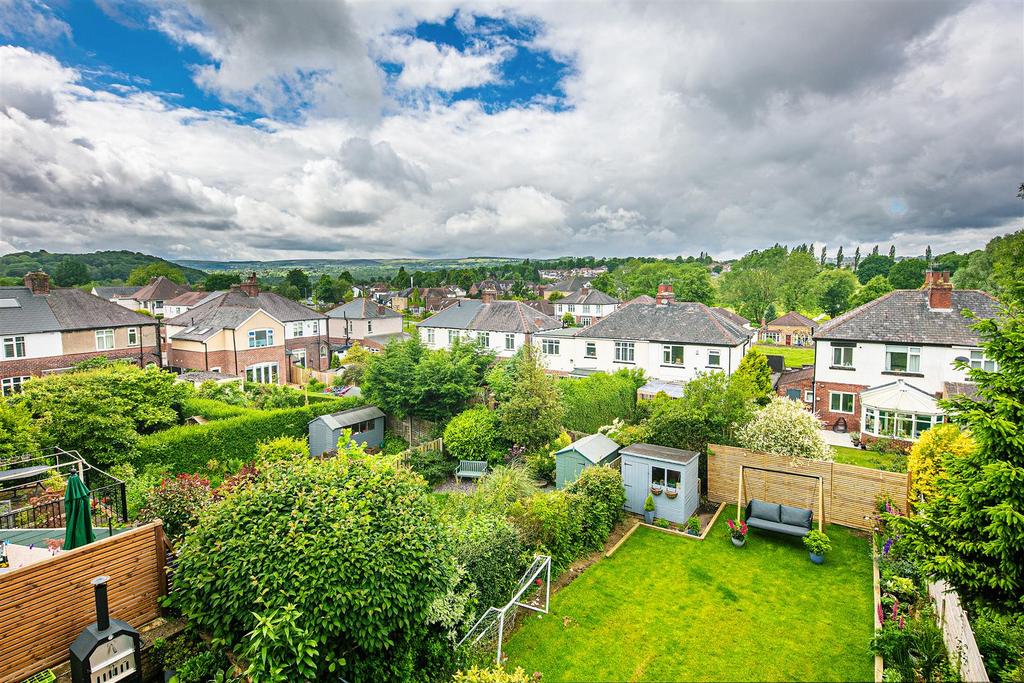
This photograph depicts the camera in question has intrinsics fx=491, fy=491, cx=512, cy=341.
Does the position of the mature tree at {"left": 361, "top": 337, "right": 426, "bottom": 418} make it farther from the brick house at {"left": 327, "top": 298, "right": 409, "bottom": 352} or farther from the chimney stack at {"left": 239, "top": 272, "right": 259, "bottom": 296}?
the brick house at {"left": 327, "top": 298, "right": 409, "bottom": 352}

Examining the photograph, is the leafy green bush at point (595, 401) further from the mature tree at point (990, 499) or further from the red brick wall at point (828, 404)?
the mature tree at point (990, 499)

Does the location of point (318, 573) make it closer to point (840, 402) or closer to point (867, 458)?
point (867, 458)

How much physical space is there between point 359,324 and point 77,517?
47169 mm

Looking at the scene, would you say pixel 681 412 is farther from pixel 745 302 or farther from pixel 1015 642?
pixel 745 302

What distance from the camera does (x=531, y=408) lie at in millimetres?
20594

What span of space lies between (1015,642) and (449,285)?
14652cm

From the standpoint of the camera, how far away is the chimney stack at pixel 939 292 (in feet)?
84.7

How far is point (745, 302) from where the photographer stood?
85.1 metres

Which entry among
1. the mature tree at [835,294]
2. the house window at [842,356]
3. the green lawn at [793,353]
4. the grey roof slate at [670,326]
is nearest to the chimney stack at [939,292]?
the house window at [842,356]

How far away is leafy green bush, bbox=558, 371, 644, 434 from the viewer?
23.3 m

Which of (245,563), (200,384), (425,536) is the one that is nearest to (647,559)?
(425,536)

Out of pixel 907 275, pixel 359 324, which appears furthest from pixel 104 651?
pixel 907 275

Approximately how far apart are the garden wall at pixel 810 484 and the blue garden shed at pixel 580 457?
3595mm

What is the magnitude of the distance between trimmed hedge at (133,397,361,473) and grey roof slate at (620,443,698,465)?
595 inches
